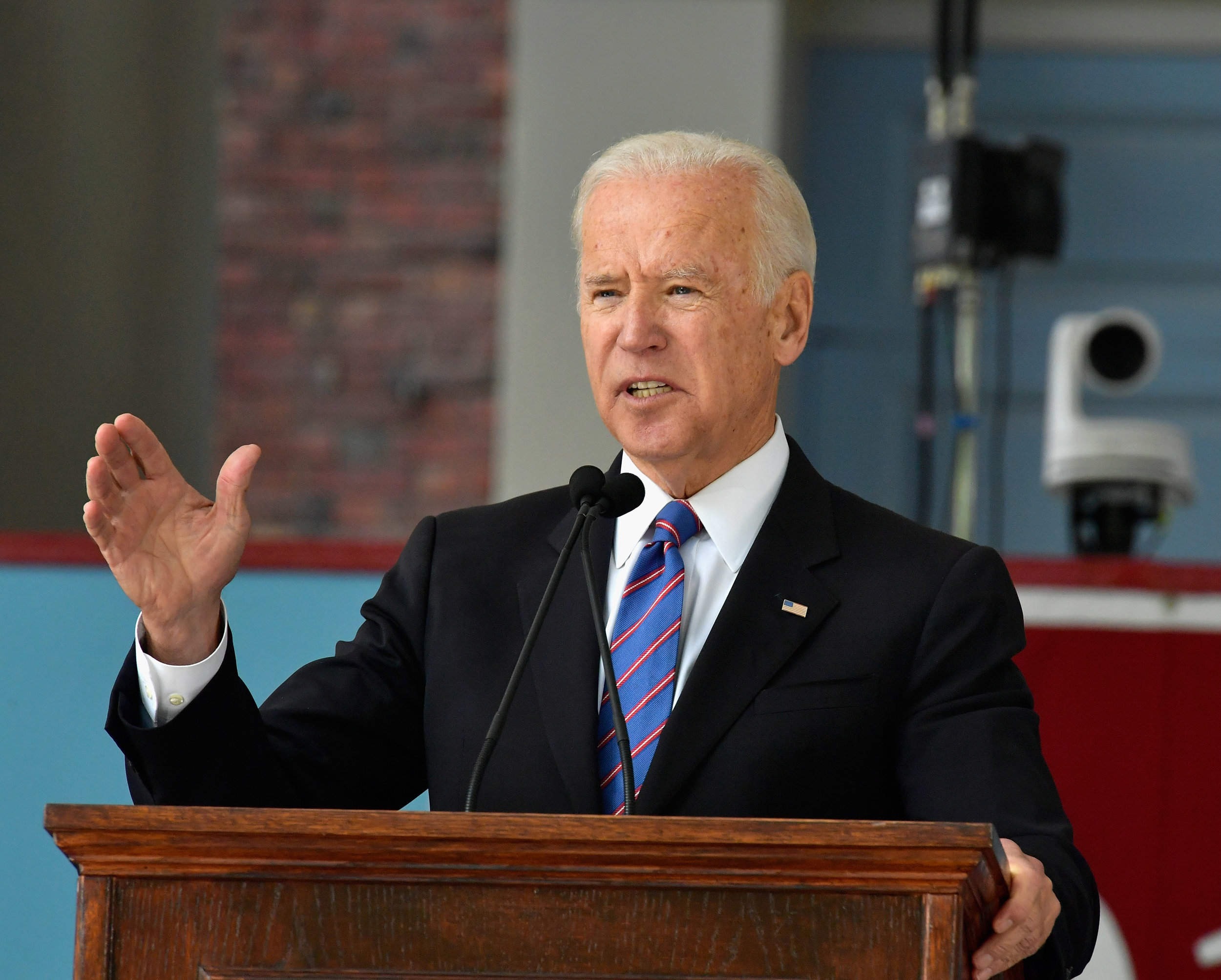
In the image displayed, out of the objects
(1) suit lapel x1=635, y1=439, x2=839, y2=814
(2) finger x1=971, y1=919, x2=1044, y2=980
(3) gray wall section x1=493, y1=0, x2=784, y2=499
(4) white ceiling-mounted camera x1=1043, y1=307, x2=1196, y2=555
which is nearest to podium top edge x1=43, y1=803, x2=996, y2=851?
(2) finger x1=971, y1=919, x2=1044, y2=980

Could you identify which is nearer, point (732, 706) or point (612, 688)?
point (612, 688)

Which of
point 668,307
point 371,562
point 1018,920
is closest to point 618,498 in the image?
point 668,307

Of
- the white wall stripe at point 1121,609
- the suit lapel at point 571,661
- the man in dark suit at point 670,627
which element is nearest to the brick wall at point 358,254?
the white wall stripe at point 1121,609

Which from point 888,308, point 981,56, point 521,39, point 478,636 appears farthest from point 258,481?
point 478,636

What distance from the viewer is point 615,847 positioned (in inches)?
43.7

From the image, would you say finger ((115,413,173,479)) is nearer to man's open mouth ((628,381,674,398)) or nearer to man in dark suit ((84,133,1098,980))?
man in dark suit ((84,133,1098,980))

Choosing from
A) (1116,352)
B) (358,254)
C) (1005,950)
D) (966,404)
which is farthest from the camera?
(358,254)

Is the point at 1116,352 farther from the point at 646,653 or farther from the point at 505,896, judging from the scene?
the point at 505,896

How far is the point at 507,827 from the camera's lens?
3.63ft

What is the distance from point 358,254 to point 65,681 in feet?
8.10

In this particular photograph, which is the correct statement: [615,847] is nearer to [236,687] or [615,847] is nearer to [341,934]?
[341,934]

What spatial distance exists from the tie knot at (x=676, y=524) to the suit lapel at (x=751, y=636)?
7 cm

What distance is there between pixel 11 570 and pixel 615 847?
161 centimetres

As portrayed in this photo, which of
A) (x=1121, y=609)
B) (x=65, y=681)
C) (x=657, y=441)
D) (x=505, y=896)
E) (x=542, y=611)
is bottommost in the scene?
(x=65, y=681)
